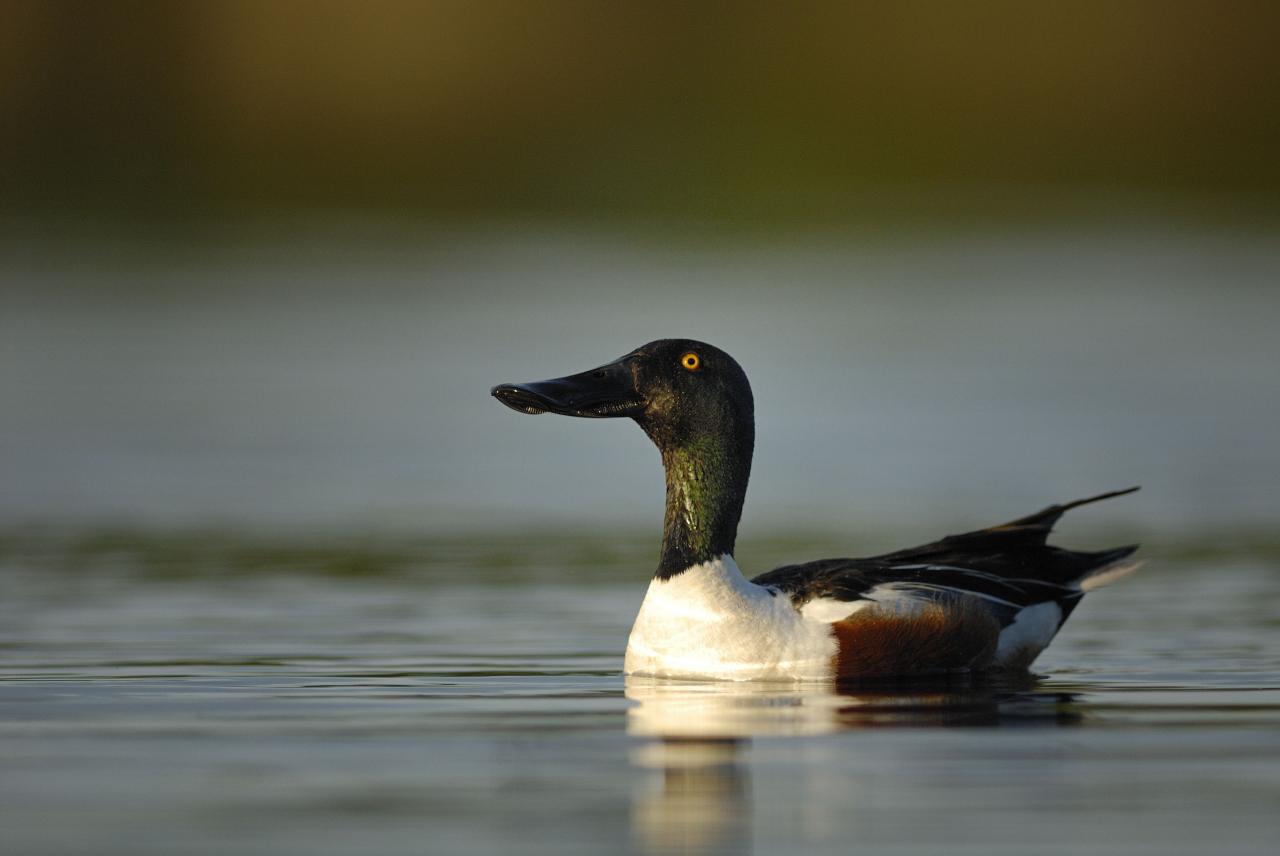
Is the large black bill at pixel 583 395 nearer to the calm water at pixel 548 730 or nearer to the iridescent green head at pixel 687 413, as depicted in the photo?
the iridescent green head at pixel 687 413

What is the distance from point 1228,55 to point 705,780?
42.8 m

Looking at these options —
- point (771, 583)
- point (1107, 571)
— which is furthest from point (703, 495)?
point (1107, 571)

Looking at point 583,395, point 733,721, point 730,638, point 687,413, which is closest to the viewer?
point 733,721

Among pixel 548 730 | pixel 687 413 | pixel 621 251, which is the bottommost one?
pixel 548 730

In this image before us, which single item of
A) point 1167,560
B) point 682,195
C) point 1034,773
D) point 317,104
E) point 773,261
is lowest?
point 1034,773

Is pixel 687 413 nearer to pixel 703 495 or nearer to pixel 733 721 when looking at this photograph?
pixel 703 495

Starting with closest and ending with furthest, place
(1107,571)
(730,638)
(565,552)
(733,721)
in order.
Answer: (733,721)
(730,638)
(1107,571)
(565,552)

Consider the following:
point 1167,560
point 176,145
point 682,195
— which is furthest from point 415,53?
point 1167,560

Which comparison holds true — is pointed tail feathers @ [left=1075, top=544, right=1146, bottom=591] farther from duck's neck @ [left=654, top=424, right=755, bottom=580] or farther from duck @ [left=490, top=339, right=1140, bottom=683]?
duck's neck @ [left=654, top=424, right=755, bottom=580]

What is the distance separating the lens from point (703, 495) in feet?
32.3

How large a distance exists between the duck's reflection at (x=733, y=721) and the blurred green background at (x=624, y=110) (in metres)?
31.1

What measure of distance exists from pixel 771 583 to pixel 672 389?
0.86 metres

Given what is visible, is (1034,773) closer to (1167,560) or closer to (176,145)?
A: (1167,560)

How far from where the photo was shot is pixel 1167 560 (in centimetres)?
1271
